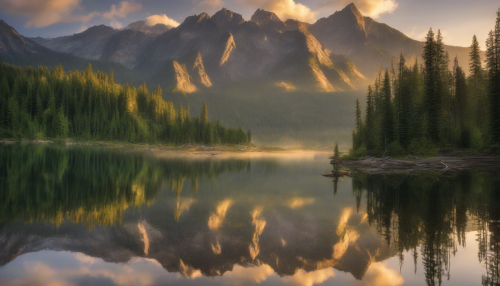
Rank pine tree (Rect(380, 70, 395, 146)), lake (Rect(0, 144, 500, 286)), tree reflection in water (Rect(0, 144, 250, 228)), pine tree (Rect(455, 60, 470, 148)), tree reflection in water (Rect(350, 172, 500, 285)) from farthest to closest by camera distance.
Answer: pine tree (Rect(380, 70, 395, 146)) → pine tree (Rect(455, 60, 470, 148)) → tree reflection in water (Rect(0, 144, 250, 228)) → tree reflection in water (Rect(350, 172, 500, 285)) → lake (Rect(0, 144, 500, 286))

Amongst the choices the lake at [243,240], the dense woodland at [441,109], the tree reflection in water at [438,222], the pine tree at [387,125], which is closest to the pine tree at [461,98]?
the dense woodland at [441,109]

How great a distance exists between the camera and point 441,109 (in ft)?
230

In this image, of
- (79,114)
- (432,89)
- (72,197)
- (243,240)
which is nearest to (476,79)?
(432,89)

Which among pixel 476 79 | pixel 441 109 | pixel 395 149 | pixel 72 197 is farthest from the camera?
pixel 476 79

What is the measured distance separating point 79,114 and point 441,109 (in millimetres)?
190798

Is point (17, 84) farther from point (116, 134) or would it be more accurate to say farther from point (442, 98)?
point (442, 98)

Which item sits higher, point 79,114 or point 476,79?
point 79,114

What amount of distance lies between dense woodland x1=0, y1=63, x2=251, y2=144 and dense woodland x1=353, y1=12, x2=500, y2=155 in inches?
5086

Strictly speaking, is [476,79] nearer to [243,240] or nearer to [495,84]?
[495,84]

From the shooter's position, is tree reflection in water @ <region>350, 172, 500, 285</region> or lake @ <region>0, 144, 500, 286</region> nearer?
lake @ <region>0, 144, 500, 286</region>

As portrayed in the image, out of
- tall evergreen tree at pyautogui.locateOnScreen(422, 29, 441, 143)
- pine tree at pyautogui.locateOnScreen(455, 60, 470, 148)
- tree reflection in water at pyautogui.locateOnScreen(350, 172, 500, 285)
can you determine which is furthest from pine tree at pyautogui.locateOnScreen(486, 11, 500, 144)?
tree reflection in water at pyautogui.locateOnScreen(350, 172, 500, 285)

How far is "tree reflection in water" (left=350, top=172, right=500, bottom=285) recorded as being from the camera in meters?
14.7

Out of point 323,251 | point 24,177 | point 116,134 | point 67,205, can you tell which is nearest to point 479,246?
point 323,251

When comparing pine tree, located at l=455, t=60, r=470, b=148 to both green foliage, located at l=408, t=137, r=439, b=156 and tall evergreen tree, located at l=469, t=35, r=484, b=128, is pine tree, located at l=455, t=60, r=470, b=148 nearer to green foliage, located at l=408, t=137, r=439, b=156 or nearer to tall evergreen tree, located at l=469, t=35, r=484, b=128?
tall evergreen tree, located at l=469, t=35, r=484, b=128
